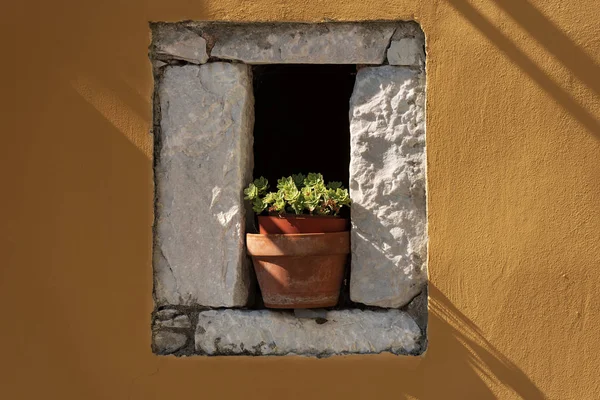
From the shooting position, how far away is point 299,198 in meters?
3.27

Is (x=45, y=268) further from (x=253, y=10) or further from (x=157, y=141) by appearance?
(x=253, y=10)

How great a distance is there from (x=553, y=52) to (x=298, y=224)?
3.81 feet

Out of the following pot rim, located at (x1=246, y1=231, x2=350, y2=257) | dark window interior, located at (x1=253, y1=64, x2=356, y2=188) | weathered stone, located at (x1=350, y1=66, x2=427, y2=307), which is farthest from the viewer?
dark window interior, located at (x1=253, y1=64, x2=356, y2=188)

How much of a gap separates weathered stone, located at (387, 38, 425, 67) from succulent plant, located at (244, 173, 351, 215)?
0.56 meters

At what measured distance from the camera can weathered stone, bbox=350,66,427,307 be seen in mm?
3328

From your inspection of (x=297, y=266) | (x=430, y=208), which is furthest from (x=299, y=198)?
(x=430, y=208)

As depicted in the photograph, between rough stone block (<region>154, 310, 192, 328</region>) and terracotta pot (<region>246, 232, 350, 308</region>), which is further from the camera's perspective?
rough stone block (<region>154, 310, 192, 328</region>)

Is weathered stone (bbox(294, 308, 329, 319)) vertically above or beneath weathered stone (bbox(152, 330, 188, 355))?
above

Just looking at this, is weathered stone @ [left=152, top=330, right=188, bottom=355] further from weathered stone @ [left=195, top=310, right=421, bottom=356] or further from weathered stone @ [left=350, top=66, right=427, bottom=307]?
weathered stone @ [left=350, top=66, right=427, bottom=307]

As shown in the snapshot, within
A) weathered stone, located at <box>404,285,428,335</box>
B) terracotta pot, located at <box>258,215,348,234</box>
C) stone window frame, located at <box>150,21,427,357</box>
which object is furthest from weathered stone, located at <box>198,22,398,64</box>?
weathered stone, located at <box>404,285,428,335</box>

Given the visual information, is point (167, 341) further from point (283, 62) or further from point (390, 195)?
point (283, 62)

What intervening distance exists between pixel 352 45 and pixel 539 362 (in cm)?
140

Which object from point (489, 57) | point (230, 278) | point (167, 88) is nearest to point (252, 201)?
point (230, 278)

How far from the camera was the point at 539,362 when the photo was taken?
3.23 metres
